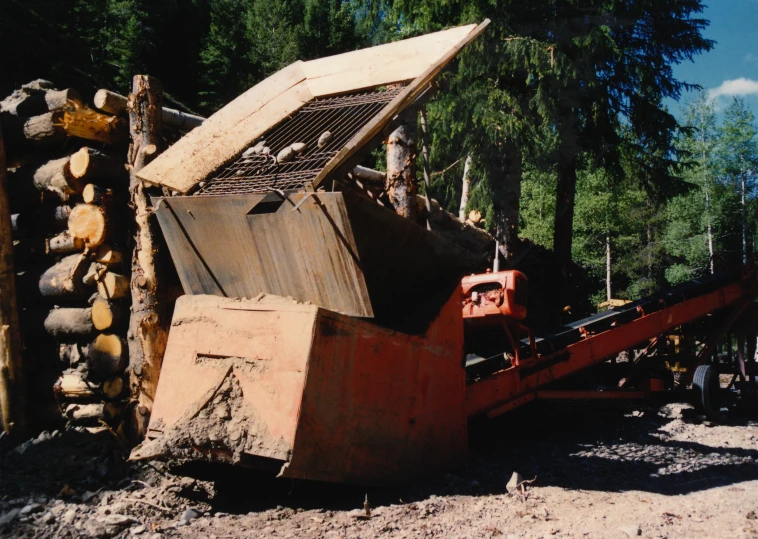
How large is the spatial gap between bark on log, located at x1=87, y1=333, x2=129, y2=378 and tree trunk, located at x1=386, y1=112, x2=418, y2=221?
328 cm

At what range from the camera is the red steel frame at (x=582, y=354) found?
6.41m

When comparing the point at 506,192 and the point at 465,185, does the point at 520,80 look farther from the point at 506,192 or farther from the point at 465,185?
the point at 465,185

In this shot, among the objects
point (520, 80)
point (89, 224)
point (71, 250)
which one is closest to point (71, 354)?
point (71, 250)

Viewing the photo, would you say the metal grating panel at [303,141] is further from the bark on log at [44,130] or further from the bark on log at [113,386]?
the bark on log at [44,130]

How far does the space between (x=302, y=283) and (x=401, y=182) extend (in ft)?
11.1

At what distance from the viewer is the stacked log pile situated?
21.4 ft

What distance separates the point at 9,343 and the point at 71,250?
1047mm

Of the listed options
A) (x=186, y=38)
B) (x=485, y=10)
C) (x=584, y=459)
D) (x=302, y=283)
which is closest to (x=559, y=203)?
(x=485, y=10)

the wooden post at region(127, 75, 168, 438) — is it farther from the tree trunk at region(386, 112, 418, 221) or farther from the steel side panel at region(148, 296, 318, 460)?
the tree trunk at region(386, 112, 418, 221)

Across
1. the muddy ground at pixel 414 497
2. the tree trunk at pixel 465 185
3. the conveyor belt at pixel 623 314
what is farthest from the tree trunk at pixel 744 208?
the muddy ground at pixel 414 497

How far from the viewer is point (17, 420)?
6613 millimetres

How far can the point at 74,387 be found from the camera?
21.8 feet

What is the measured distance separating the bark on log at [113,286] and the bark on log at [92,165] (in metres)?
0.96

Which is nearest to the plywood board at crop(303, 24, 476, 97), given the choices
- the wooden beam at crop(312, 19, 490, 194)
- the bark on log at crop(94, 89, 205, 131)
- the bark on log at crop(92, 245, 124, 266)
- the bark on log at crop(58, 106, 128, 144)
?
the wooden beam at crop(312, 19, 490, 194)
